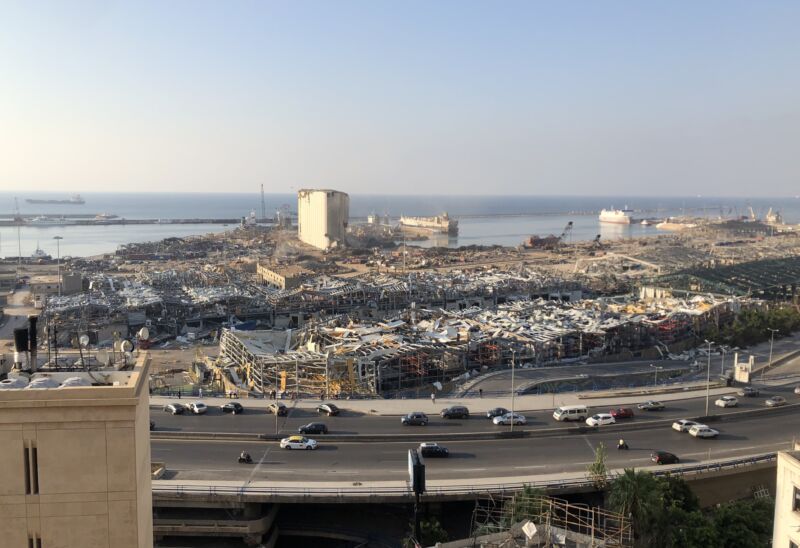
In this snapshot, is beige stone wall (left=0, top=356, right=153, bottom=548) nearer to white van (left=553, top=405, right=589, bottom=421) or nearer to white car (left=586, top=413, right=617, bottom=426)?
white car (left=586, top=413, right=617, bottom=426)

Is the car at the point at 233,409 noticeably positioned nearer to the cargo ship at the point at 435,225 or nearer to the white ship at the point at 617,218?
the cargo ship at the point at 435,225

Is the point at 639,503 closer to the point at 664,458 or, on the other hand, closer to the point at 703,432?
the point at 664,458

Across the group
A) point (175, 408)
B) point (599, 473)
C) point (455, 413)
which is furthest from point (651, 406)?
point (175, 408)

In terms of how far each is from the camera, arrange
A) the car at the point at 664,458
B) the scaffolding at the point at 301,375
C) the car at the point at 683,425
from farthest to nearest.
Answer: the scaffolding at the point at 301,375
the car at the point at 683,425
the car at the point at 664,458

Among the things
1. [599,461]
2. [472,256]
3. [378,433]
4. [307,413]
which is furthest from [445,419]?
[472,256]

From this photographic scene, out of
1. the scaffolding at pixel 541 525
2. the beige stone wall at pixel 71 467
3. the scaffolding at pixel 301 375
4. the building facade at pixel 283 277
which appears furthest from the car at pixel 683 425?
the building facade at pixel 283 277

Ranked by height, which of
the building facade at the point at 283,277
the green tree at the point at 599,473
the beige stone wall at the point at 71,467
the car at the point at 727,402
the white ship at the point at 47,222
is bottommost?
the building facade at the point at 283,277
